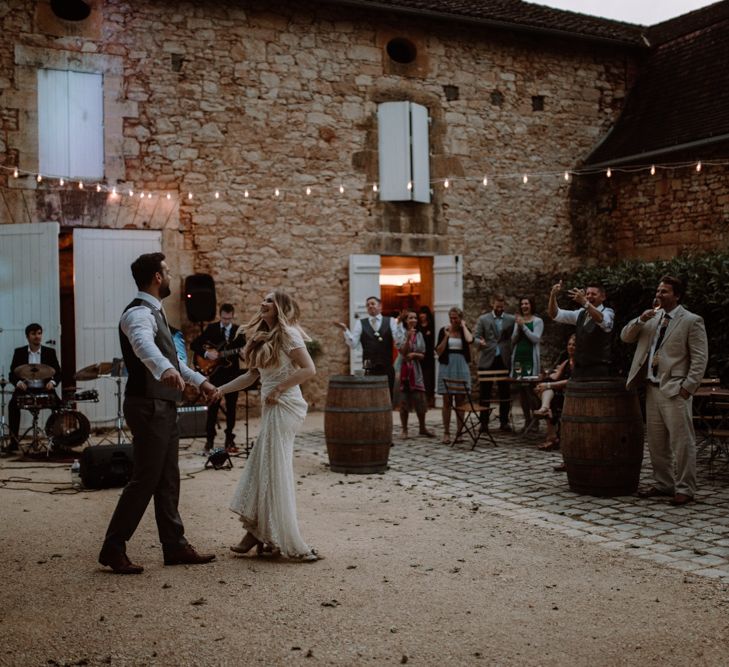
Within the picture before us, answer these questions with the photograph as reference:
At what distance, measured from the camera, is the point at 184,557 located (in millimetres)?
4730

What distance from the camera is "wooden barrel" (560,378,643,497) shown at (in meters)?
6.38

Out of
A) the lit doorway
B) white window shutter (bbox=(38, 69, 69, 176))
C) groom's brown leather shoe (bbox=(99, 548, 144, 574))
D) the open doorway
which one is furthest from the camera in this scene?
the open doorway

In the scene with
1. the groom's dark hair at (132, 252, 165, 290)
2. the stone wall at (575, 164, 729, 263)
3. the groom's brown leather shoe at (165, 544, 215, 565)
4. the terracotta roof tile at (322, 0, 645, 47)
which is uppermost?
the terracotta roof tile at (322, 0, 645, 47)

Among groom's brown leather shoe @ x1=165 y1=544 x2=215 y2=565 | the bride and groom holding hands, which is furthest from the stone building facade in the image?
groom's brown leather shoe @ x1=165 y1=544 x2=215 y2=565

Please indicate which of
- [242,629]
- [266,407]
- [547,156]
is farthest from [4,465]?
[547,156]

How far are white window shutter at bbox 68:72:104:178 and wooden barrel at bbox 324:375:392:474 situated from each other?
584cm

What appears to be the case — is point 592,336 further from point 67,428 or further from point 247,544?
point 67,428

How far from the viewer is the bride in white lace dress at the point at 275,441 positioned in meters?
4.80

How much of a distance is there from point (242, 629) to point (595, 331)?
467 cm

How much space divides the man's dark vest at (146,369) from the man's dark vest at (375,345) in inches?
226

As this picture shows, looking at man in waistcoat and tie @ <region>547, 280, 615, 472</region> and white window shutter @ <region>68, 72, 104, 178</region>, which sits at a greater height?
white window shutter @ <region>68, 72, 104, 178</region>

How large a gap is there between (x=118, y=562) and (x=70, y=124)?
28.1ft

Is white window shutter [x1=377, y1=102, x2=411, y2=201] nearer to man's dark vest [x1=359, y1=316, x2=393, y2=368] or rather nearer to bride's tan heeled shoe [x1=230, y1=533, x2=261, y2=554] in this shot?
man's dark vest [x1=359, y1=316, x2=393, y2=368]

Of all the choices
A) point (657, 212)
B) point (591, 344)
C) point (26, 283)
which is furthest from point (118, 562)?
point (657, 212)
